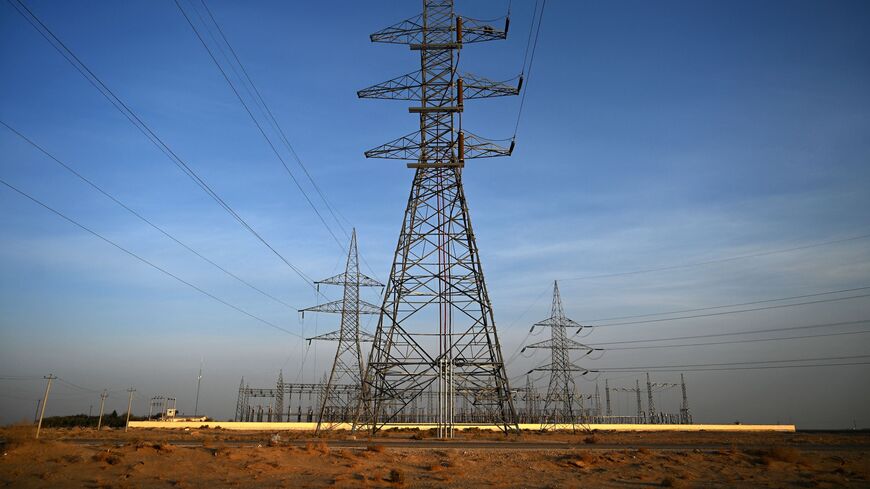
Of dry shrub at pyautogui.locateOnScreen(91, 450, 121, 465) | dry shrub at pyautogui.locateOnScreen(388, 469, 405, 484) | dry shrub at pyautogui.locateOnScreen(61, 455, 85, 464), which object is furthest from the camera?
dry shrub at pyautogui.locateOnScreen(61, 455, 85, 464)

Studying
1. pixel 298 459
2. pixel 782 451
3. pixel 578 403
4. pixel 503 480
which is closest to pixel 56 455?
pixel 298 459

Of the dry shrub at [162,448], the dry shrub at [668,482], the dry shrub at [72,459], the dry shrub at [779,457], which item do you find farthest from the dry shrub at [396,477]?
the dry shrub at [779,457]

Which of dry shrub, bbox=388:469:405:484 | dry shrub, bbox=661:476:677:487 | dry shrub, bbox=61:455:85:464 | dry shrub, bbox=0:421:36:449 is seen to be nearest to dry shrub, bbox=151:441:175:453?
dry shrub, bbox=61:455:85:464

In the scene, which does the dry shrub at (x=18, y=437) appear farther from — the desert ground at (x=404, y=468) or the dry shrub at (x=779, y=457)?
the dry shrub at (x=779, y=457)

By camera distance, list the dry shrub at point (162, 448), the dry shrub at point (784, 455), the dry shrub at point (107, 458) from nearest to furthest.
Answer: the dry shrub at point (107, 458), the dry shrub at point (162, 448), the dry shrub at point (784, 455)

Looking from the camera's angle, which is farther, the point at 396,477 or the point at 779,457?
the point at 779,457

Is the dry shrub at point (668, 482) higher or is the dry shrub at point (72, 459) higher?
the dry shrub at point (72, 459)

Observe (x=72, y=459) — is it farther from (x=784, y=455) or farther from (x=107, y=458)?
(x=784, y=455)

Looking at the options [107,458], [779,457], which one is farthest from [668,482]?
[107,458]

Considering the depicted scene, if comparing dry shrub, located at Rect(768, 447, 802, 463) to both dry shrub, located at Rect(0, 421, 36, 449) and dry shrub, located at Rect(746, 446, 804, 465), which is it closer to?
dry shrub, located at Rect(746, 446, 804, 465)

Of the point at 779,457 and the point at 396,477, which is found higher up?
the point at 779,457

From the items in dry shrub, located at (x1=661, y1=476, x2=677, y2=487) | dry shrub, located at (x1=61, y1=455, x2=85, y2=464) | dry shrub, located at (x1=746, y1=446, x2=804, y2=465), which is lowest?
dry shrub, located at (x1=661, y1=476, x2=677, y2=487)

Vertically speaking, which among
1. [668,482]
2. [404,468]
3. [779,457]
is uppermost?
[779,457]

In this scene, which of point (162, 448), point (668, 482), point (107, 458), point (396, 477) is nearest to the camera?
point (668, 482)
